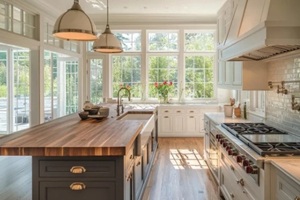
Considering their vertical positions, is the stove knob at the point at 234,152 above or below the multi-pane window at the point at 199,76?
below

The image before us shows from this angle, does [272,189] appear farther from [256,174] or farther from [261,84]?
[261,84]

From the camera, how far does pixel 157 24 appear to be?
8359 millimetres

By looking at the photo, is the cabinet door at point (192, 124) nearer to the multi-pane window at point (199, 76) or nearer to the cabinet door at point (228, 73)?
the multi-pane window at point (199, 76)

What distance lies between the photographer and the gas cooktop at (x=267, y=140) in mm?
2123

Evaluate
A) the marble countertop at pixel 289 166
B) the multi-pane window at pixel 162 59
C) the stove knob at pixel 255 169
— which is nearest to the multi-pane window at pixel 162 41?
the multi-pane window at pixel 162 59

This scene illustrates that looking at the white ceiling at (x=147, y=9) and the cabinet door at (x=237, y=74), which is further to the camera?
the white ceiling at (x=147, y=9)

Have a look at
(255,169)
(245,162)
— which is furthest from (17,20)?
(255,169)

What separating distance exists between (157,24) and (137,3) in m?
1.38

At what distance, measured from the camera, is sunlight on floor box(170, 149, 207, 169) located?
5.13 metres

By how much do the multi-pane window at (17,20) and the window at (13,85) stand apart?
1.30m

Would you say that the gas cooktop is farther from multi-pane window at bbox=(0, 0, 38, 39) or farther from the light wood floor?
multi-pane window at bbox=(0, 0, 38, 39)

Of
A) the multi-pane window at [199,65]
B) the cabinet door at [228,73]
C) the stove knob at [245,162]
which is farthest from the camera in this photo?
the multi-pane window at [199,65]

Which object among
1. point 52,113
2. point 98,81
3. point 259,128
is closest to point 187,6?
point 98,81

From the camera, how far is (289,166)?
182 cm
